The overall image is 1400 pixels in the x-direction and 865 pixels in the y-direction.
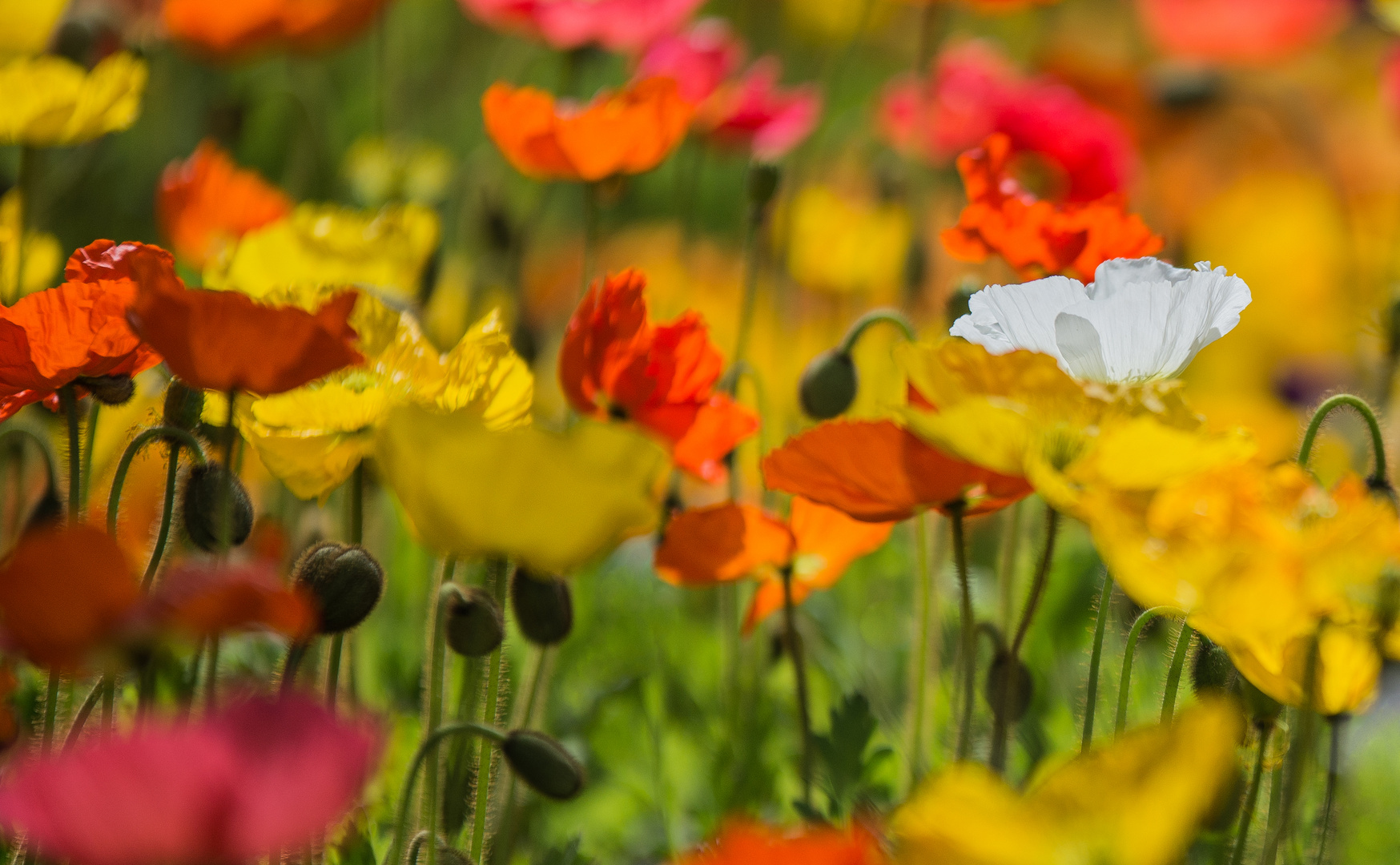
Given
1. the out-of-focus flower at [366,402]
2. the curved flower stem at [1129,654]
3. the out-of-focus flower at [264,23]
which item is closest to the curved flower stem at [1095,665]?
the curved flower stem at [1129,654]

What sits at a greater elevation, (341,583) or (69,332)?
(69,332)

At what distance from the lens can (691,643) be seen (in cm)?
185

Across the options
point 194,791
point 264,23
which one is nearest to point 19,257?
point 264,23

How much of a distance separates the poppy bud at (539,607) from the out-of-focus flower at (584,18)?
1.31 meters

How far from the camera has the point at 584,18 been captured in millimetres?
2094

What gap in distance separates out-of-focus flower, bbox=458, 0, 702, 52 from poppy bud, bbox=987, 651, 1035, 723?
1.25 metres

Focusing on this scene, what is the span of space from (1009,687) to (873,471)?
0.86 ft

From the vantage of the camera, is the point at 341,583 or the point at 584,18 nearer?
the point at 341,583

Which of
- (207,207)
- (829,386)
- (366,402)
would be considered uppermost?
(366,402)

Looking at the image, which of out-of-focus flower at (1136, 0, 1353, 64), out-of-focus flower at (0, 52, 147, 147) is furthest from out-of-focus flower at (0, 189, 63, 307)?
out-of-focus flower at (1136, 0, 1353, 64)

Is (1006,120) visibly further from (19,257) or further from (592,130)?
(19,257)

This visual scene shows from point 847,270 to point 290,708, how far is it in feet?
6.57

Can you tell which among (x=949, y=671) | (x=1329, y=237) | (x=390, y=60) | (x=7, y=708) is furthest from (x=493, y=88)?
(x=1329, y=237)

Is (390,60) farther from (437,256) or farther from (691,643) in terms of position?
(691,643)
